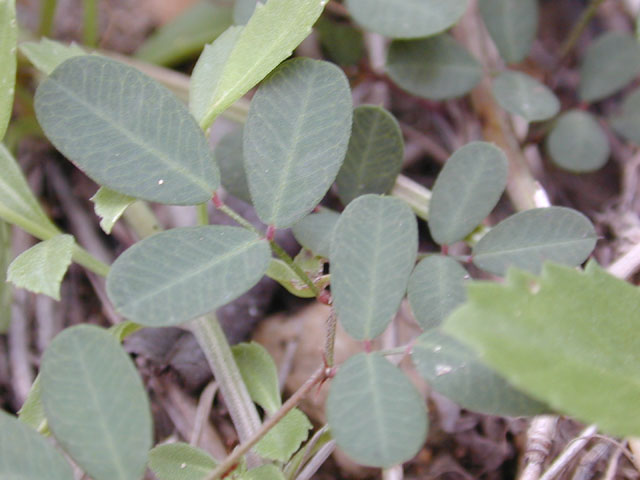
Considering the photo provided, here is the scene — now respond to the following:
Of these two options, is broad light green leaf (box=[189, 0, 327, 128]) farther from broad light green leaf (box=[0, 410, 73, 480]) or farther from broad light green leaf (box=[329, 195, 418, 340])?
broad light green leaf (box=[0, 410, 73, 480])

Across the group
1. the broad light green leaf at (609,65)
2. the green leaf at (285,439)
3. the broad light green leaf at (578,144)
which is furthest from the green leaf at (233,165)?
the broad light green leaf at (609,65)

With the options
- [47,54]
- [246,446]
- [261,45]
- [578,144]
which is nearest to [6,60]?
[47,54]

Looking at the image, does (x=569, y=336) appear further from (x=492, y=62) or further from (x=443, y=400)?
(x=492, y=62)

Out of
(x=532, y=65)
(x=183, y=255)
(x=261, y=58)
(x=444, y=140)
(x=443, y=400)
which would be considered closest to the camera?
(x=183, y=255)

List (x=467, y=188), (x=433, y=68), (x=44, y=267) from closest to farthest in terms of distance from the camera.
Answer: (x=44, y=267)
(x=467, y=188)
(x=433, y=68)

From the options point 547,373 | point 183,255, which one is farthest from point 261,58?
point 547,373

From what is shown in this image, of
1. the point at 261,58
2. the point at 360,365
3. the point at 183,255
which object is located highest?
the point at 261,58

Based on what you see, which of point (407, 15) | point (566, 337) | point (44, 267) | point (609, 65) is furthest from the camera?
point (609, 65)

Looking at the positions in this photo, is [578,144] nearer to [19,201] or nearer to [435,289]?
[435,289]
